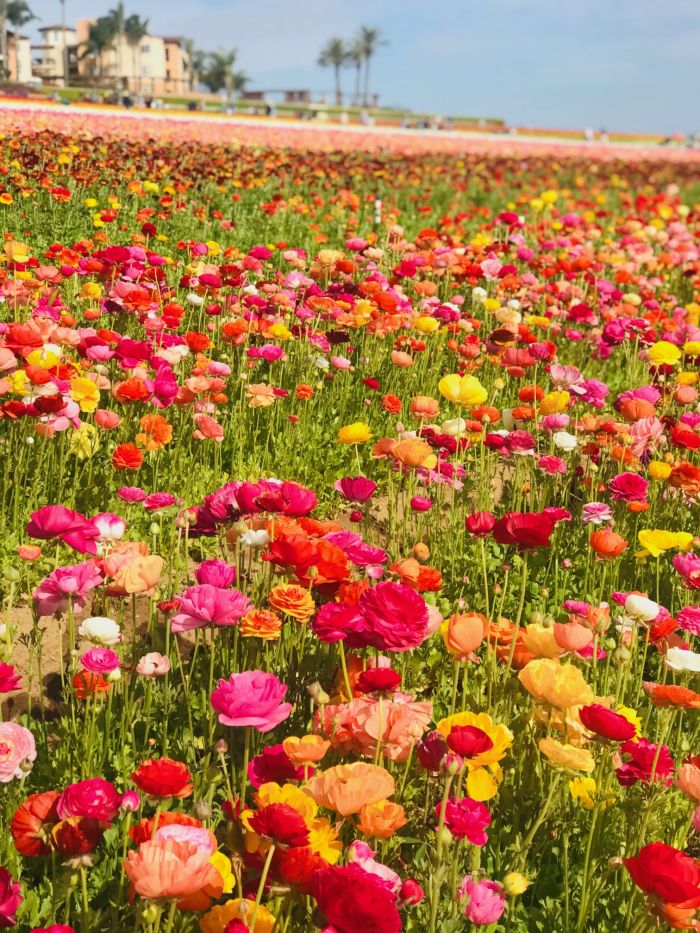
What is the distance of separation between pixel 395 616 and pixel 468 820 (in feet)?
1.27

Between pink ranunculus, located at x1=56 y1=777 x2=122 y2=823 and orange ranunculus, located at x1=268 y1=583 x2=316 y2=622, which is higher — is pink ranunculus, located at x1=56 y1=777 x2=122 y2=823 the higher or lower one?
the lower one

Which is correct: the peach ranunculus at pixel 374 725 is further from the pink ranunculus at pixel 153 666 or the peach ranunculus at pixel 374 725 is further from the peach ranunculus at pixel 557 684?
the pink ranunculus at pixel 153 666

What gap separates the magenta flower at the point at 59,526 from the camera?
1.98 m

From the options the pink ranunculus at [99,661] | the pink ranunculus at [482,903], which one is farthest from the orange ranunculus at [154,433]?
the pink ranunculus at [482,903]

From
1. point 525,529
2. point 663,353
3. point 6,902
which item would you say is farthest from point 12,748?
point 663,353

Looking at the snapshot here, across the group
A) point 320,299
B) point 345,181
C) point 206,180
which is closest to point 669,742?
point 320,299

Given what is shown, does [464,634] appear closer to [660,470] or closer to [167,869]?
[167,869]

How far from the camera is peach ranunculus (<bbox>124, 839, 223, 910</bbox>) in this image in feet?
4.03

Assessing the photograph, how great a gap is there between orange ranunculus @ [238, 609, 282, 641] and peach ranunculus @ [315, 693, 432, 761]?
197 millimetres

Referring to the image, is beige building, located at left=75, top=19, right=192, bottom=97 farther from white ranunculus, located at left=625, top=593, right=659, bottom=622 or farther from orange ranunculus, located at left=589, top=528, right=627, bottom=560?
white ranunculus, located at left=625, top=593, right=659, bottom=622

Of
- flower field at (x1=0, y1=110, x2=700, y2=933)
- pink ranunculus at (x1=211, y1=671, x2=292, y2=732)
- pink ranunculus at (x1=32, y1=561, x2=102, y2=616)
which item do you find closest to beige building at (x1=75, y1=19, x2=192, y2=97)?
flower field at (x1=0, y1=110, x2=700, y2=933)

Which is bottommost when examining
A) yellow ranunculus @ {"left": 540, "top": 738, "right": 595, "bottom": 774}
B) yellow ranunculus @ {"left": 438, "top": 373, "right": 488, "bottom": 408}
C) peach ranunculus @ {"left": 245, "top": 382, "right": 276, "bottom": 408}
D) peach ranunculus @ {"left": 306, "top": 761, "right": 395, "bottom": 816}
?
yellow ranunculus @ {"left": 540, "top": 738, "right": 595, "bottom": 774}

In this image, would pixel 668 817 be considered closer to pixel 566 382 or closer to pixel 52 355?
pixel 566 382

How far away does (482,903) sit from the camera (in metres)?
1.60
